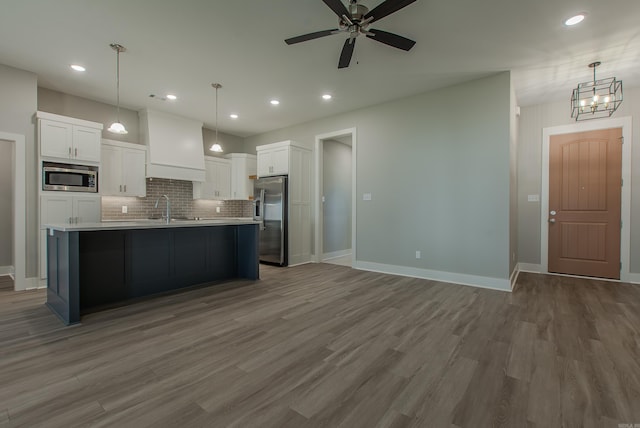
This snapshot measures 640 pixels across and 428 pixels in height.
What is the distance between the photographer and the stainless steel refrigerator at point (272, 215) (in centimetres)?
566

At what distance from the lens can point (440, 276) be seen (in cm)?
444

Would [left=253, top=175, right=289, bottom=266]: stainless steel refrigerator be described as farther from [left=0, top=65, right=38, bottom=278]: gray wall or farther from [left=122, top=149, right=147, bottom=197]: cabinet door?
[left=0, top=65, right=38, bottom=278]: gray wall

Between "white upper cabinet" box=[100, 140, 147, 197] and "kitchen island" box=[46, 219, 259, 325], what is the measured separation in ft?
6.37

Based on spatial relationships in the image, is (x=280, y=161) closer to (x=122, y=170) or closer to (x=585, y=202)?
(x=122, y=170)

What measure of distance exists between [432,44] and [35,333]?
491 cm

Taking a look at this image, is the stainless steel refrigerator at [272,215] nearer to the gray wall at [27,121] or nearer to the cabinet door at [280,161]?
the cabinet door at [280,161]

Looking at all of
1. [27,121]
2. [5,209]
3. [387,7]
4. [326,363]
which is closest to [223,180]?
[27,121]

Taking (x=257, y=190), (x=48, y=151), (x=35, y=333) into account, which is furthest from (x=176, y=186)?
(x=35, y=333)

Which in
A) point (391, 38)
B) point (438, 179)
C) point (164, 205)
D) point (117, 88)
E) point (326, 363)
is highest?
point (117, 88)

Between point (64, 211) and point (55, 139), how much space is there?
1.06 m

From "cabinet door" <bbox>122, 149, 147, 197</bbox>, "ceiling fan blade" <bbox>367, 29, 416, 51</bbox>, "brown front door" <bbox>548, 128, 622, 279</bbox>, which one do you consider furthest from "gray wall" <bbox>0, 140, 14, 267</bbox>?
"brown front door" <bbox>548, 128, 622, 279</bbox>

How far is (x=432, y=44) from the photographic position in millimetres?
3254

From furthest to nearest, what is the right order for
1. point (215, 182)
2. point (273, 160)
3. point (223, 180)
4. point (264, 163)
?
point (223, 180)
point (215, 182)
point (264, 163)
point (273, 160)

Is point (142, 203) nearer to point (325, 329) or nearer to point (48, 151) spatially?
point (48, 151)
